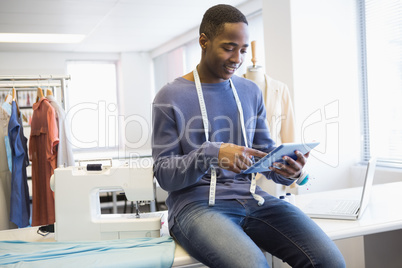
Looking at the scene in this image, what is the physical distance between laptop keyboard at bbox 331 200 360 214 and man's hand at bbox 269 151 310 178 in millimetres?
332

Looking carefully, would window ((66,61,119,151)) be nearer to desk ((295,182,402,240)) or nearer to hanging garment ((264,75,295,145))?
hanging garment ((264,75,295,145))

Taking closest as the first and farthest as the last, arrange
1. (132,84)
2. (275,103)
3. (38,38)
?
Answer: (275,103) → (38,38) → (132,84)

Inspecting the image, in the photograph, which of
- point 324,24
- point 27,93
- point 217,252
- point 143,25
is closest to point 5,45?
point 27,93

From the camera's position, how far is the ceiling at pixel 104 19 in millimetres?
4914

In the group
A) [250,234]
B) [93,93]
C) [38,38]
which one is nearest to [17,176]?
[250,234]

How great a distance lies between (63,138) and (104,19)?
10.1ft

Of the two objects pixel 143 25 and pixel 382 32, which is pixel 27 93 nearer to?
pixel 143 25

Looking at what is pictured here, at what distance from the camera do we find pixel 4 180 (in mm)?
2871

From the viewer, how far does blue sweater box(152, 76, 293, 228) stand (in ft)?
4.43

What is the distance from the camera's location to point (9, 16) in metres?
5.28

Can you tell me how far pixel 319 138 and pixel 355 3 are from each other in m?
1.34

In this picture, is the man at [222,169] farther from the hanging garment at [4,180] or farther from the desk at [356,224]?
the hanging garment at [4,180]

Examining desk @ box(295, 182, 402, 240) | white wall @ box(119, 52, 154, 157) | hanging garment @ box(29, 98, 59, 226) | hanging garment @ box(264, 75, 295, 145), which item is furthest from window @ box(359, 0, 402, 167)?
white wall @ box(119, 52, 154, 157)

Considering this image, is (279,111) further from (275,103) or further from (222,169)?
(222,169)
